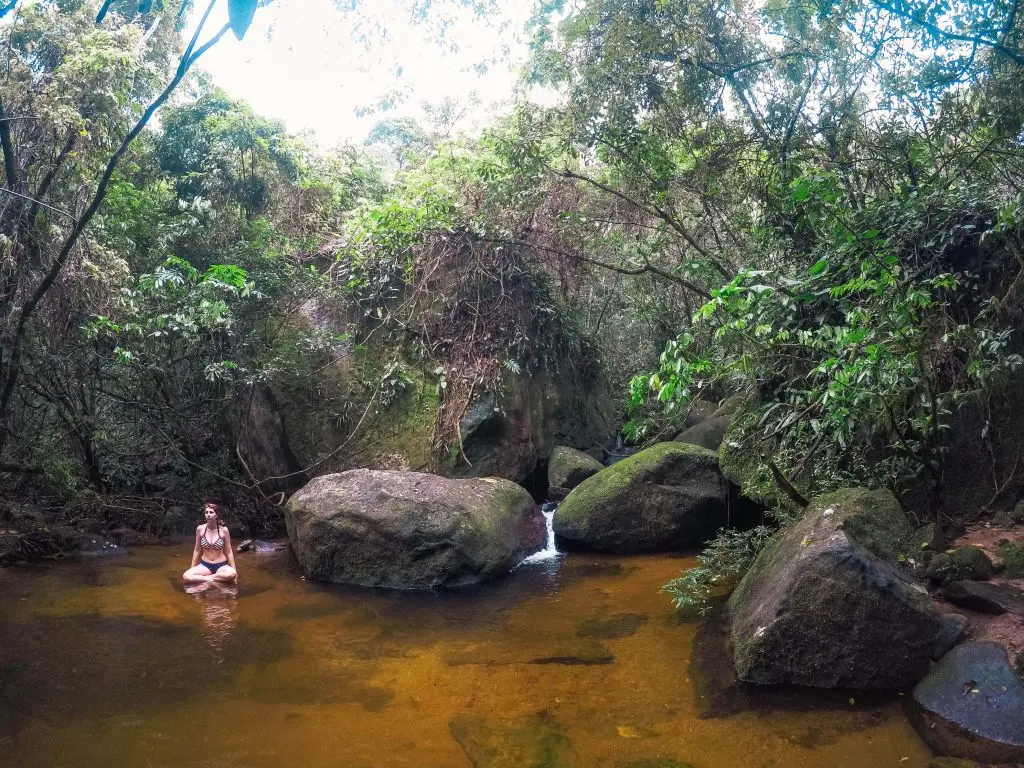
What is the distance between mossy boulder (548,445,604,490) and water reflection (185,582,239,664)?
419 centimetres

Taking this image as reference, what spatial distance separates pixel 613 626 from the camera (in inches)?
206

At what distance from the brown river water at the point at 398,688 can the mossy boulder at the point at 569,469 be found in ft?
9.32

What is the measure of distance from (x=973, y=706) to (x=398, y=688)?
10.1ft

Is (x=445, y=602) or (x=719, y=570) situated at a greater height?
(x=719, y=570)

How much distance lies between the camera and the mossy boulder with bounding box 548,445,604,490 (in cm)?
917

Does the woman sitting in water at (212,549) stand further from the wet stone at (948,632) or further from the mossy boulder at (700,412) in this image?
the mossy boulder at (700,412)

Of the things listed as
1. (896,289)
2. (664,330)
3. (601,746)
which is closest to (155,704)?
(601,746)

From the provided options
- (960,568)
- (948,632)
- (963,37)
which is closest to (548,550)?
(960,568)

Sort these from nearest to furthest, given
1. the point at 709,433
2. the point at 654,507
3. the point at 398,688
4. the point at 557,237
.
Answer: the point at 398,688 < the point at 654,507 < the point at 709,433 < the point at 557,237

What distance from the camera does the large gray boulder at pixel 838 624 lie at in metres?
3.86

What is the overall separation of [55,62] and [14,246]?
1752mm

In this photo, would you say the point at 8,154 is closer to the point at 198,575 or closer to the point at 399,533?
the point at 198,575

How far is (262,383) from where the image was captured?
970cm

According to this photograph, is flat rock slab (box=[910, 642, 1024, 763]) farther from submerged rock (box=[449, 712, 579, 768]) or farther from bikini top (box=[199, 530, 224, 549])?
bikini top (box=[199, 530, 224, 549])
